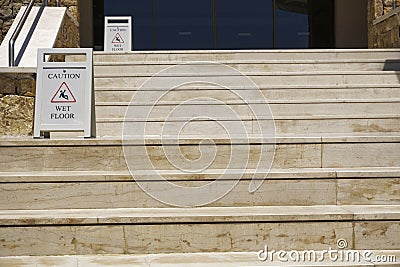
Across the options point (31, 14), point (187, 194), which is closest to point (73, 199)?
point (187, 194)

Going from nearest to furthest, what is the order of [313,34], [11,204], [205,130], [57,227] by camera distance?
Result: [57,227] < [11,204] < [205,130] < [313,34]

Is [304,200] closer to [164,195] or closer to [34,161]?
[164,195]

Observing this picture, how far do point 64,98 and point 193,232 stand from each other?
1.53 metres

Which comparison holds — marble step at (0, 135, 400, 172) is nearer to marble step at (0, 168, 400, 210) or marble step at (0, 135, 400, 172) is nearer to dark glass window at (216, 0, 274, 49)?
marble step at (0, 168, 400, 210)

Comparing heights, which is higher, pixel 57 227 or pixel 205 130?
pixel 205 130

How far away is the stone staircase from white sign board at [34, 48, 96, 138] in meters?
0.36

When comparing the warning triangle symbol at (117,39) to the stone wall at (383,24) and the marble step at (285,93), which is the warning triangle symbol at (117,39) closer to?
the stone wall at (383,24)

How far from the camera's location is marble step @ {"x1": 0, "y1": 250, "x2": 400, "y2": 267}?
3.40 metres

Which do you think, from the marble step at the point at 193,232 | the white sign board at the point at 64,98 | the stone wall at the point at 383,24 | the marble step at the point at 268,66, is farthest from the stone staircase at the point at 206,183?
the stone wall at the point at 383,24

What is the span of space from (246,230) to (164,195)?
0.56 meters

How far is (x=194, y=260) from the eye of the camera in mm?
3500

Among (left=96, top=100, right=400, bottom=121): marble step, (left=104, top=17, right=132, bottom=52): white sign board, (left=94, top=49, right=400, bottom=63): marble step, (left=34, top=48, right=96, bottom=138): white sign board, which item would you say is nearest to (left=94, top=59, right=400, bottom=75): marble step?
(left=94, top=49, right=400, bottom=63): marble step

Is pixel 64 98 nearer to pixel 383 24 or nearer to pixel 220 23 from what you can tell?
pixel 383 24

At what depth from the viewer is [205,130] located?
517 centimetres
